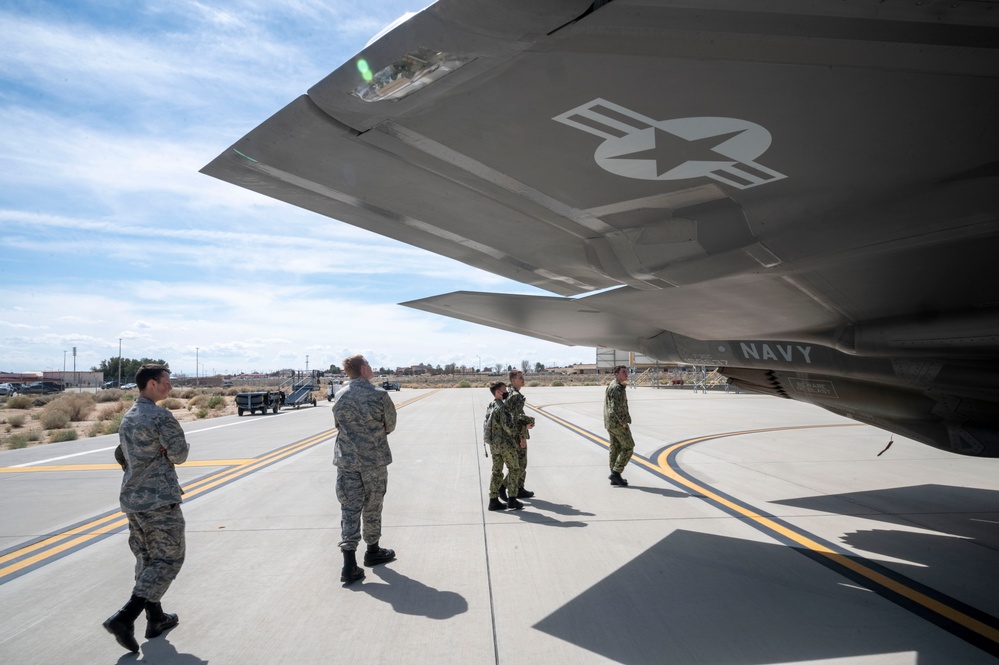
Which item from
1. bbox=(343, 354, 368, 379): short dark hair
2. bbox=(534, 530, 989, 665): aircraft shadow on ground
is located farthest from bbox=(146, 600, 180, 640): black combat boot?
bbox=(534, 530, 989, 665): aircraft shadow on ground

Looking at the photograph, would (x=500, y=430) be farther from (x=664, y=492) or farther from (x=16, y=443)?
(x=16, y=443)

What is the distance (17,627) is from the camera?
12.5 feet

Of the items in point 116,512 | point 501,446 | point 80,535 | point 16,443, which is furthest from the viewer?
point 16,443

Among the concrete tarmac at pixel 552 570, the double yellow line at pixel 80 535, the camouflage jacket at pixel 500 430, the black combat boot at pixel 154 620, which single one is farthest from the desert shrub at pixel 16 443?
the black combat boot at pixel 154 620

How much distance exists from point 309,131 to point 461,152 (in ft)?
2.20

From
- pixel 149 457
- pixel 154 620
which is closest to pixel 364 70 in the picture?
pixel 149 457

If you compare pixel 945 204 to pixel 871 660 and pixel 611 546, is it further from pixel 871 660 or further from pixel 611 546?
pixel 611 546

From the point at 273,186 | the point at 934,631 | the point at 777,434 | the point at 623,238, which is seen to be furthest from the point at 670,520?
the point at 777,434

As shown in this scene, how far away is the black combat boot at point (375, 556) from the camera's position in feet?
15.8

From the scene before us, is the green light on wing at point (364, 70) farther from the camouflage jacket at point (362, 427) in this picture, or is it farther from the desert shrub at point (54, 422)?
the desert shrub at point (54, 422)

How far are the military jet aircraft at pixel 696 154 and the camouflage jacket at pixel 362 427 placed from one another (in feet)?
4.71

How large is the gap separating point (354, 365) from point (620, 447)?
14.7 feet

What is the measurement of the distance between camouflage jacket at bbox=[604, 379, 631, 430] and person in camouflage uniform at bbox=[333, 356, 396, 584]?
387 centimetres

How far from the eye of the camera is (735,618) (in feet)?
12.1
